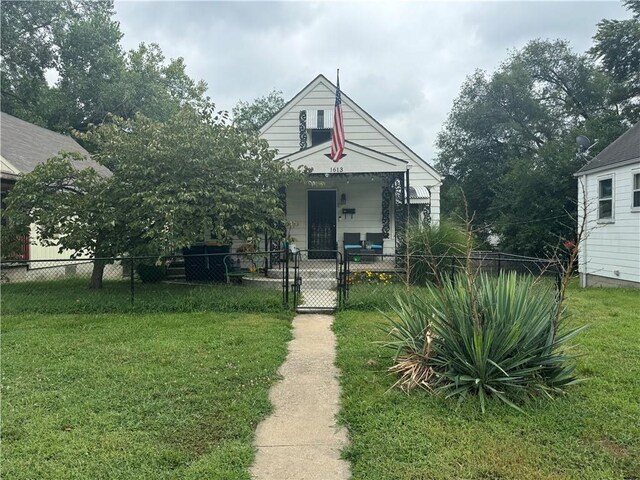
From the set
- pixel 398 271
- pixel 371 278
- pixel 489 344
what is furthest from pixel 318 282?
pixel 489 344

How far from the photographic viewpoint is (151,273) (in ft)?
35.6

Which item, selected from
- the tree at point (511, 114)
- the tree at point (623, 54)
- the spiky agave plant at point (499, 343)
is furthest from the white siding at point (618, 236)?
the tree at point (623, 54)

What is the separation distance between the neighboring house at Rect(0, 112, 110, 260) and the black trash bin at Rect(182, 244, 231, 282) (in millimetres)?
2985

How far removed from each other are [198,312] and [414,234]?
16.8 ft

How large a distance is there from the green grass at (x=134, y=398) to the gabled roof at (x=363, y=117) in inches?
352

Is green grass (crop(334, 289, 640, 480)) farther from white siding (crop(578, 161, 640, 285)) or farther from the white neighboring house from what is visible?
the white neighboring house

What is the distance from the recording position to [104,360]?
189 inches

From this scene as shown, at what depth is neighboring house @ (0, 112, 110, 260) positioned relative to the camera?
1042 centimetres

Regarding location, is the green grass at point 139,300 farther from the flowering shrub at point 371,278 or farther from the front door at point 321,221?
the front door at point 321,221

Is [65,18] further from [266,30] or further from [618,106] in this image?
[618,106]

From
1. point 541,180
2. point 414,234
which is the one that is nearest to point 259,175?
point 414,234

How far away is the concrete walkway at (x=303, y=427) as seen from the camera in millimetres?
2705

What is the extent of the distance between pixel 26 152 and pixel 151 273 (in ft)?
18.0

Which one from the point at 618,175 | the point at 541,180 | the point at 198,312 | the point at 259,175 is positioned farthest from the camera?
the point at 541,180
